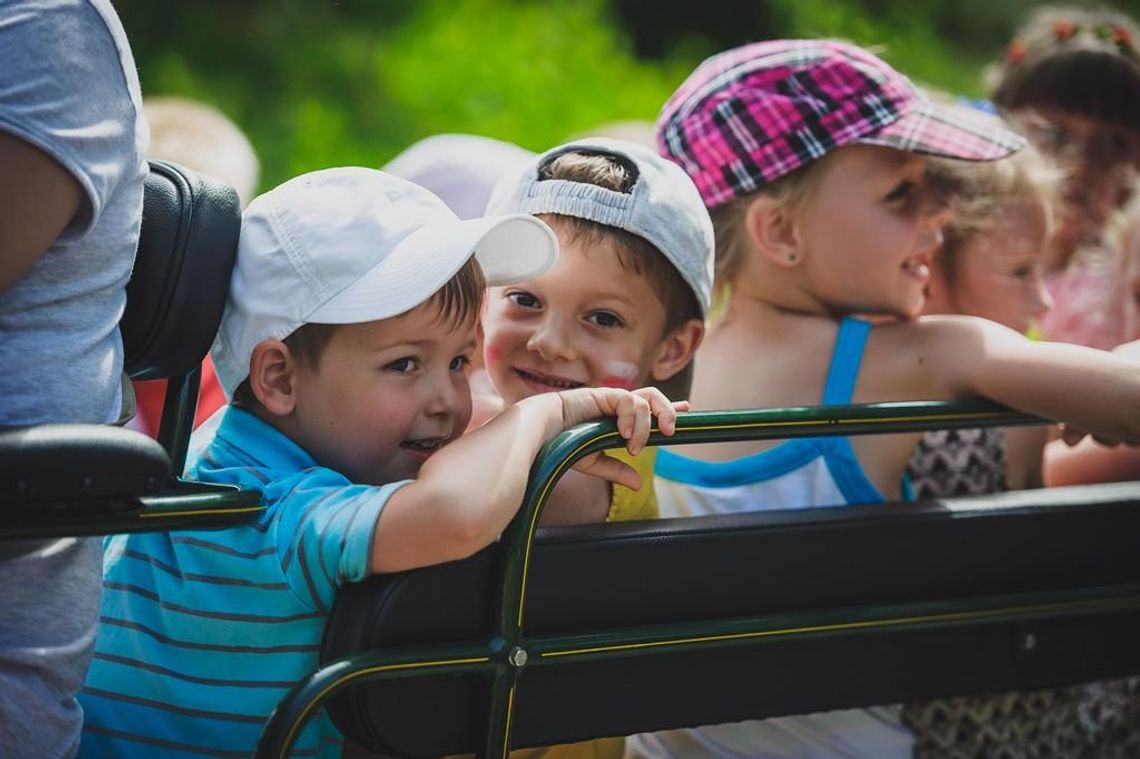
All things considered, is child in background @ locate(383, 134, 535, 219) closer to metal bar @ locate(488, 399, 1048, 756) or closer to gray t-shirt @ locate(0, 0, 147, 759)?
metal bar @ locate(488, 399, 1048, 756)

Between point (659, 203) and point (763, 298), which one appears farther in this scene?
point (763, 298)

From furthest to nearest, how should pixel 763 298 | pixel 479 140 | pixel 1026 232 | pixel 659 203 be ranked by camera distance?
pixel 479 140 < pixel 1026 232 < pixel 763 298 < pixel 659 203

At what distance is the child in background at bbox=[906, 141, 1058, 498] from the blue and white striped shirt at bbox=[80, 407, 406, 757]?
131 cm

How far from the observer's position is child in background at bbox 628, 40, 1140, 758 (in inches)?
97.0

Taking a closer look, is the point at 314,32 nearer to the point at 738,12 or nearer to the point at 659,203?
the point at 738,12

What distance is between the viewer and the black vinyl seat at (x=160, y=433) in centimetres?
146

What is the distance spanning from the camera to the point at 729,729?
2479 millimetres

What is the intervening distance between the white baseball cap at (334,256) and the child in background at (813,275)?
0.79 meters

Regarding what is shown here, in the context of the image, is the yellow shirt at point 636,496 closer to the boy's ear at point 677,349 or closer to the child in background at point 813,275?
the boy's ear at point 677,349

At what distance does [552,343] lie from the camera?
7.41 feet

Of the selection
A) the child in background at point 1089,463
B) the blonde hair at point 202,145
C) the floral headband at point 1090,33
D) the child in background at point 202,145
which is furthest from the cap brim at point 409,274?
the floral headband at point 1090,33

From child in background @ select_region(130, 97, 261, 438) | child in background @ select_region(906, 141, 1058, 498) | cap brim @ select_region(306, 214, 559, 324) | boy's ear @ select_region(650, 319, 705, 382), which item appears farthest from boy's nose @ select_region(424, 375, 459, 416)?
child in background @ select_region(130, 97, 261, 438)

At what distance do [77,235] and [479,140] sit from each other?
5.90 feet

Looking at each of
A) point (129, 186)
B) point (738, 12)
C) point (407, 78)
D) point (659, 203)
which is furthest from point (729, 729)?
point (738, 12)
